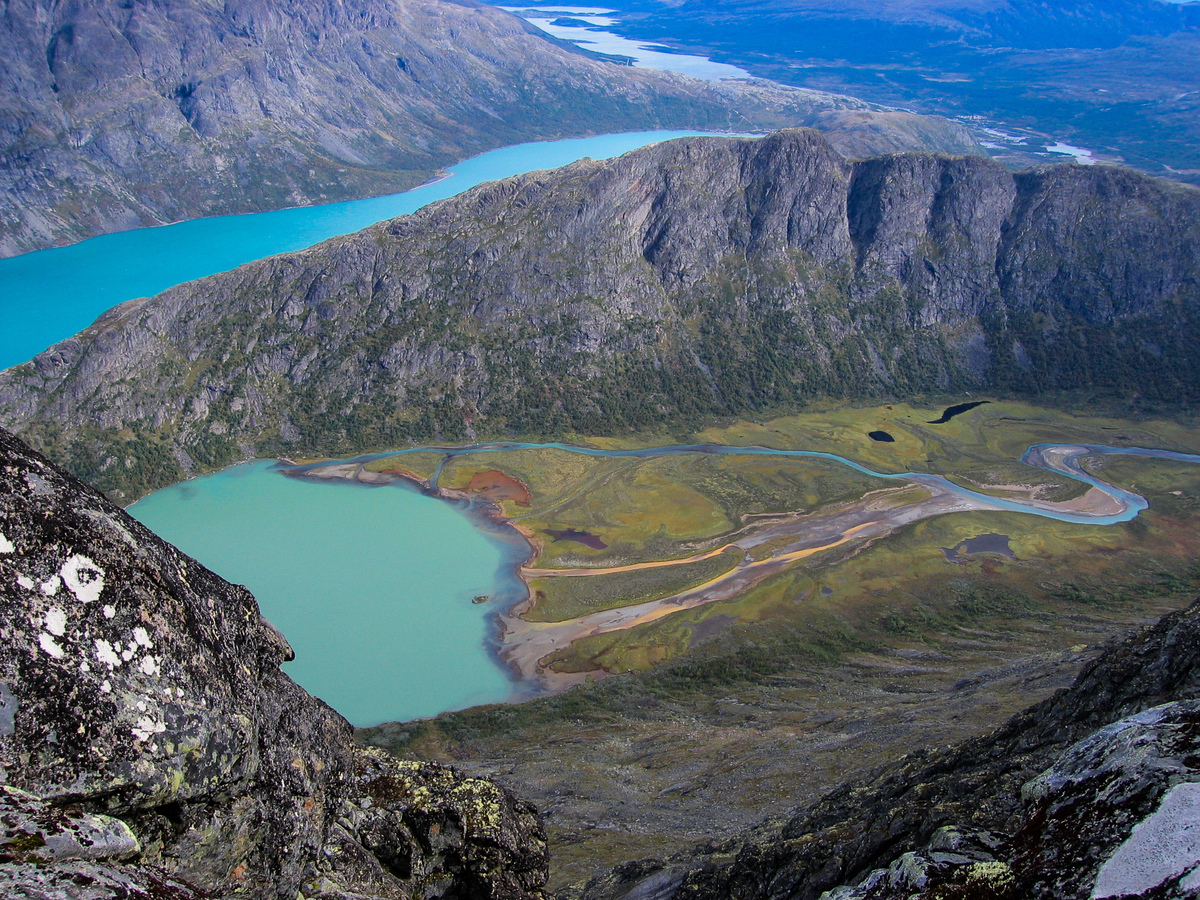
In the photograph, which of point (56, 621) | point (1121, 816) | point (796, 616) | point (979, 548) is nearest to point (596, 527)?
point (796, 616)

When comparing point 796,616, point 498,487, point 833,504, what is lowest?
point 796,616

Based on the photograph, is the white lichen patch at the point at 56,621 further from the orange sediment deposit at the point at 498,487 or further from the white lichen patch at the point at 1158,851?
the orange sediment deposit at the point at 498,487

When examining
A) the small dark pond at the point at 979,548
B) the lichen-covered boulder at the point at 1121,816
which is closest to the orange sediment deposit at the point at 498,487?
the small dark pond at the point at 979,548

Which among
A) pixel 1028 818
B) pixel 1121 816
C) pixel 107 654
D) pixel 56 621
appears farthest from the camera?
pixel 1028 818

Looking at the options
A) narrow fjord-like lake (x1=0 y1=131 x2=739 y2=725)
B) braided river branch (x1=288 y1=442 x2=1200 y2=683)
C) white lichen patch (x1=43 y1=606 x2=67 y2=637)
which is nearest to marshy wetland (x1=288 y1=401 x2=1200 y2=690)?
braided river branch (x1=288 y1=442 x2=1200 y2=683)

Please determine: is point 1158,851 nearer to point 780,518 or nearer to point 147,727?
point 147,727

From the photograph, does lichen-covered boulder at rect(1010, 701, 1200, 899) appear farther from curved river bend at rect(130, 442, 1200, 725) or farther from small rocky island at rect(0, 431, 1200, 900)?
curved river bend at rect(130, 442, 1200, 725)
